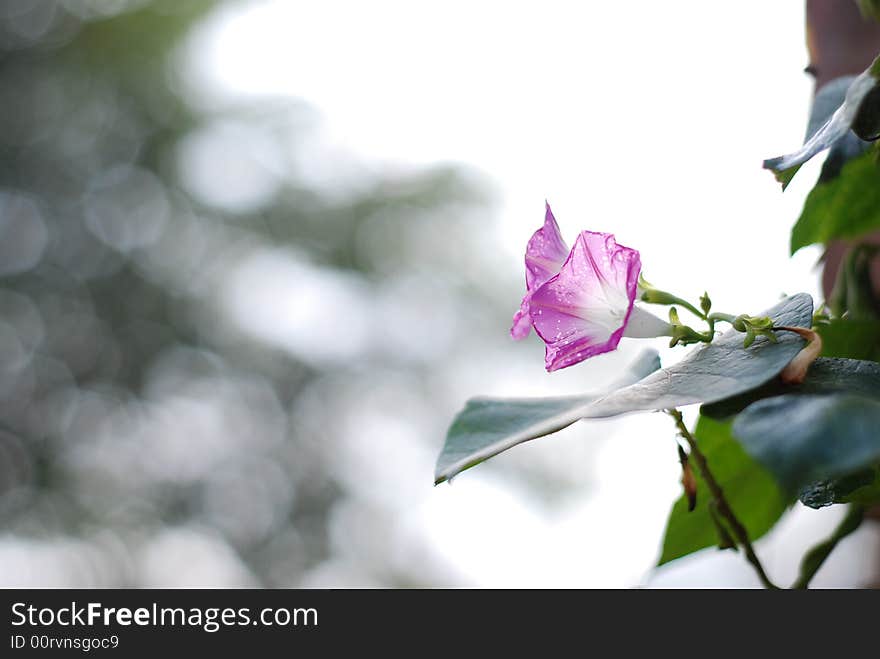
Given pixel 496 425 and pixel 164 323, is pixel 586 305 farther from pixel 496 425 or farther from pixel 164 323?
pixel 164 323

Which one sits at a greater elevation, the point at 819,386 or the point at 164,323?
the point at 164,323

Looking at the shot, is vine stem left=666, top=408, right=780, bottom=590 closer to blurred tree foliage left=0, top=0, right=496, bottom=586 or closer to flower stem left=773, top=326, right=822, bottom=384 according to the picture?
flower stem left=773, top=326, right=822, bottom=384

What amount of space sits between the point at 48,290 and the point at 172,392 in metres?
0.79

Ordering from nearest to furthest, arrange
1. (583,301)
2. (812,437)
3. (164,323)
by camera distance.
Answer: (812,437) → (583,301) → (164,323)

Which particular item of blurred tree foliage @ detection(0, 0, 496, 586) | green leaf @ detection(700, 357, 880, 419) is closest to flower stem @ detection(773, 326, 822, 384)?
green leaf @ detection(700, 357, 880, 419)

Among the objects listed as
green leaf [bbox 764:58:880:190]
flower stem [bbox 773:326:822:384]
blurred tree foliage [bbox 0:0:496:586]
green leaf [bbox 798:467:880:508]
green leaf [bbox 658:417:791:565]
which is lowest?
green leaf [bbox 798:467:880:508]

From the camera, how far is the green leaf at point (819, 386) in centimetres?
20

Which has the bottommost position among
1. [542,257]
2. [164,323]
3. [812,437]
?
[812,437]

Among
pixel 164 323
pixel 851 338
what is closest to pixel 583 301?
pixel 851 338

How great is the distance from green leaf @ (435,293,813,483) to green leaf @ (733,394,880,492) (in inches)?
0.9

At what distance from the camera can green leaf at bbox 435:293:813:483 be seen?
0.21 metres

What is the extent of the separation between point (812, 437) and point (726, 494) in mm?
211

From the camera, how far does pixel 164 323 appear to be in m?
4.31
